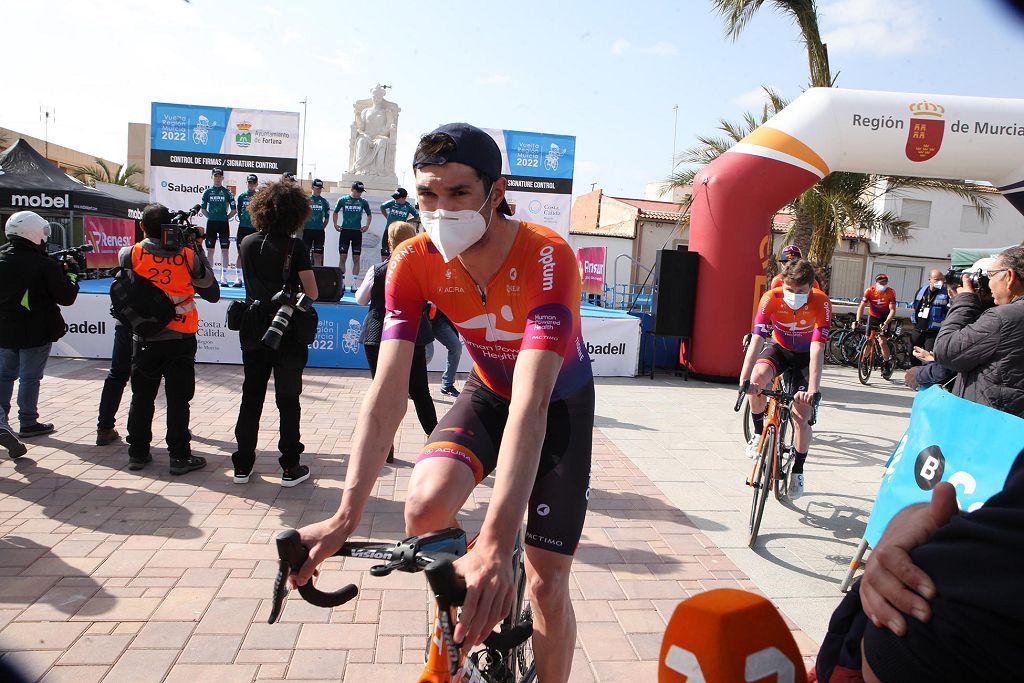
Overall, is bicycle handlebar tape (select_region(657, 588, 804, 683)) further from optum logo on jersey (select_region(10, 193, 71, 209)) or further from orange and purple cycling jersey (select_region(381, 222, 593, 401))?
optum logo on jersey (select_region(10, 193, 71, 209))

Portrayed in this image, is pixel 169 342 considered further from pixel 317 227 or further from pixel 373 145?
pixel 373 145

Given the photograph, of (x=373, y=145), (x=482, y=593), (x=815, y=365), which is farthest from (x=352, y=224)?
(x=482, y=593)

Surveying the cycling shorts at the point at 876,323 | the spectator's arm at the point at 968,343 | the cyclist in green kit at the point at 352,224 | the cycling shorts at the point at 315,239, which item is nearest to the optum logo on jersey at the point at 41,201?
the cycling shorts at the point at 315,239

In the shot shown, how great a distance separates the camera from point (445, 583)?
1135mm

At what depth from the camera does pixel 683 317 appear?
1209 cm

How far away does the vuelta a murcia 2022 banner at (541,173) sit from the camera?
1619 cm

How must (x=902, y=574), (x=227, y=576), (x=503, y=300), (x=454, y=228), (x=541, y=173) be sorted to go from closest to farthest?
(x=902, y=574)
(x=454, y=228)
(x=503, y=300)
(x=227, y=576)
(x=541, y=173)

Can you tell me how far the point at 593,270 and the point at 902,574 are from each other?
674 inches

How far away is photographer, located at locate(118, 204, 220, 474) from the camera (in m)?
5.36

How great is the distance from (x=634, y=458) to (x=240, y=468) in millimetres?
3751

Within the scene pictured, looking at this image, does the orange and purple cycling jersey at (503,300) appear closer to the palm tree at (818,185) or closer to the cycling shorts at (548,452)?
the cycling shorts at (548,452)

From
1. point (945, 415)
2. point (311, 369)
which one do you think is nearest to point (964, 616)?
point (945, 415)

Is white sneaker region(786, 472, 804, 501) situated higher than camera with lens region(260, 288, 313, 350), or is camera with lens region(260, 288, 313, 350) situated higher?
camera with lens region(260, 288, 313, 350)

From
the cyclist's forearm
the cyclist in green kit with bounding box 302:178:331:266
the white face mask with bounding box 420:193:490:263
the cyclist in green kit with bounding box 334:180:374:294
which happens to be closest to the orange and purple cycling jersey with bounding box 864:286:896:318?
the cyclist's forearm
